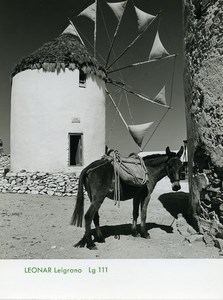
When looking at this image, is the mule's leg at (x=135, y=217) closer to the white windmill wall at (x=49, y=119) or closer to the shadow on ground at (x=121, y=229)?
the shadow on ground at (x=121, y=229)

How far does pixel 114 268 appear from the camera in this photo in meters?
4.41

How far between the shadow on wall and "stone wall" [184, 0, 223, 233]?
2.93ft

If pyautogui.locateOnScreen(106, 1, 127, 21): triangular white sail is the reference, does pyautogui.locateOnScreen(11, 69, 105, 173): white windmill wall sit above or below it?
below

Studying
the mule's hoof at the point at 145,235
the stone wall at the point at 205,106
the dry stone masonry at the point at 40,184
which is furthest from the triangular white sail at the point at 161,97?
the mule's hoof at the point at 145,235

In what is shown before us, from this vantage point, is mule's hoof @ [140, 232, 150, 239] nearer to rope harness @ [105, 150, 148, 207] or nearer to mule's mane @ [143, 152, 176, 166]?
rope harness @ [105, 150, 148, 207]

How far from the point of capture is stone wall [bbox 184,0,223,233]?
15.6ft

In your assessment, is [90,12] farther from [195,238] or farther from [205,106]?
[195,238]

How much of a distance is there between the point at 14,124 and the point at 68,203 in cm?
385

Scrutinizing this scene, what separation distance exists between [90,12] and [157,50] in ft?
9.25

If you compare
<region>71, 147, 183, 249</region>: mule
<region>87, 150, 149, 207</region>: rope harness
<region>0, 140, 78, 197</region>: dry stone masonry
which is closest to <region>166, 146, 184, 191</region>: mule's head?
<region>71, 147, 183, 249</region>: mule

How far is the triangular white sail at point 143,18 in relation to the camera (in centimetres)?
1171

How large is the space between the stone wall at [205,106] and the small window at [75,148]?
19.7 ft

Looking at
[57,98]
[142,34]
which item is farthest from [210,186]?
[142,34]

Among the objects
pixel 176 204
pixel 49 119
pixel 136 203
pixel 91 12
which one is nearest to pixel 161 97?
→ pixel 49 119
